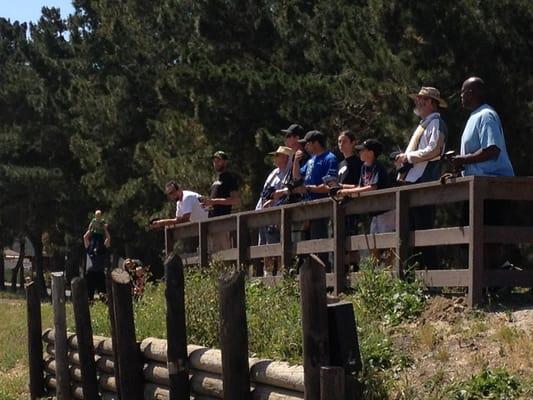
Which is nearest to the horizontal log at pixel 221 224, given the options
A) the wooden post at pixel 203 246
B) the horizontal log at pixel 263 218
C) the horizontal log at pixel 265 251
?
the wooden post at pixel 203 246

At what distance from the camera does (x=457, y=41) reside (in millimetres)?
17734

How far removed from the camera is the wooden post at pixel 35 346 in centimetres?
1294

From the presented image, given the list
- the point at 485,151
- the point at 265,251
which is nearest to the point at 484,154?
the point at 485,151

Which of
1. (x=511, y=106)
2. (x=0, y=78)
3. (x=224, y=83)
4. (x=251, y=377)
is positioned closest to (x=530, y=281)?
(x=251, y=377)

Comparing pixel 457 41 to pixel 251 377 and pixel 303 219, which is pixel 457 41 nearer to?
pixel 303 219

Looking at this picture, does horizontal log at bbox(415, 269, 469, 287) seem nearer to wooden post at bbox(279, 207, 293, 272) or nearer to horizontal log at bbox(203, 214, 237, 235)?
wooden post at bbox(279, 207, 293, 272)

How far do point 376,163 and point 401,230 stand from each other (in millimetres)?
1361

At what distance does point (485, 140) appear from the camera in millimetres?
8523

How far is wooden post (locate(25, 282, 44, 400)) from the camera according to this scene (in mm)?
12938

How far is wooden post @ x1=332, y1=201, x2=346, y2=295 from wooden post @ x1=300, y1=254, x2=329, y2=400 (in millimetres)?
3316

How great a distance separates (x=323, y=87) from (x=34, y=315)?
1006cm

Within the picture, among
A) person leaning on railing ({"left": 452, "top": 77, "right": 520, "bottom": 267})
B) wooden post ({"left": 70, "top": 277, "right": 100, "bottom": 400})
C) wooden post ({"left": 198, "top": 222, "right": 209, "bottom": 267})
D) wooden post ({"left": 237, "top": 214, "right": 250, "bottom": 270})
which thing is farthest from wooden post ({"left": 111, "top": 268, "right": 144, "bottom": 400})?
wooden post ({"left": 198, "top": 222, "right": 209, "bottom": 267})

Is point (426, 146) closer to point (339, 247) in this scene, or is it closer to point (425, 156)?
point (425, 156)

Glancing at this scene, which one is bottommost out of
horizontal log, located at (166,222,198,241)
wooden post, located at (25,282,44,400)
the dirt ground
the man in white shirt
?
wooden post, located at (25,282,44,400)
